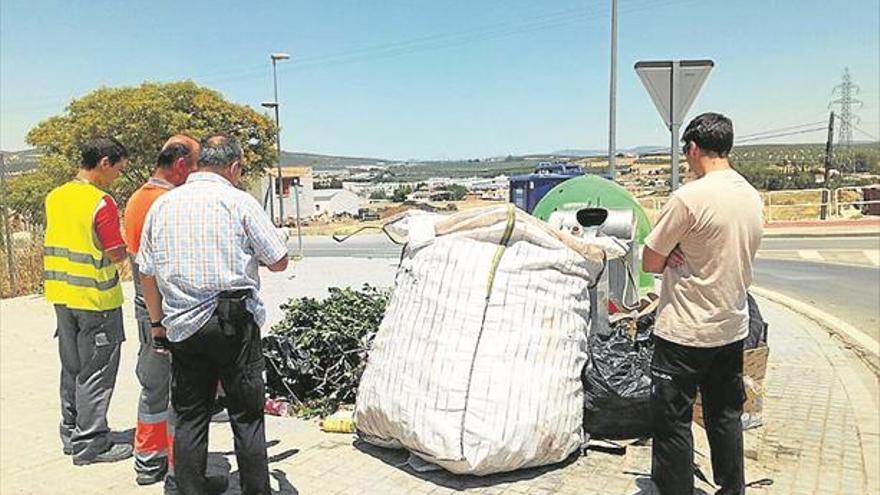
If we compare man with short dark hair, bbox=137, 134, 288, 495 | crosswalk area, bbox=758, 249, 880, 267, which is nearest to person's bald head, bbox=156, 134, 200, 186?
man with short dark hair, bbox=137, 134, 288, 495

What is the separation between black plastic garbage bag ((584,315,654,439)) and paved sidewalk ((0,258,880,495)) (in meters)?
0.15

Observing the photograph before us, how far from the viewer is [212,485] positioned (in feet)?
12.4

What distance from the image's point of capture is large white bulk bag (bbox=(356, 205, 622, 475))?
148 inches

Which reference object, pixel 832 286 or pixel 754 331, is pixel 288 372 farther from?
pixel 832 286

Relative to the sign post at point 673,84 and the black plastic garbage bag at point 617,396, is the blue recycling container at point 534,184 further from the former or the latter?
the black plastic garbage bag at point 617,396

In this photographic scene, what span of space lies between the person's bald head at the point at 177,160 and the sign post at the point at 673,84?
4.10 meters

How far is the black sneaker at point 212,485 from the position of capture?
147 inches

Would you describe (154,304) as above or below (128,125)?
below

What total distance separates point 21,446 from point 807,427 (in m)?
5.33

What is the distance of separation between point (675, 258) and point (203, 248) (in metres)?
2.19

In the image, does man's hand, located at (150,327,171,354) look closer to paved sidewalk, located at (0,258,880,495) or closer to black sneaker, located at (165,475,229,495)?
black sneaker, located at (165,475,229,495)

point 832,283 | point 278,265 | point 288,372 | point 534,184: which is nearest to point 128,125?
point 534,184

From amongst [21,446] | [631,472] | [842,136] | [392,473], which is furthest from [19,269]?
[842,136]

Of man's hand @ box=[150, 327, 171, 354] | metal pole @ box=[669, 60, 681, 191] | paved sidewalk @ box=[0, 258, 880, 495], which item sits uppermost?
metal pole @ box=[669, 60, 681, 191]
